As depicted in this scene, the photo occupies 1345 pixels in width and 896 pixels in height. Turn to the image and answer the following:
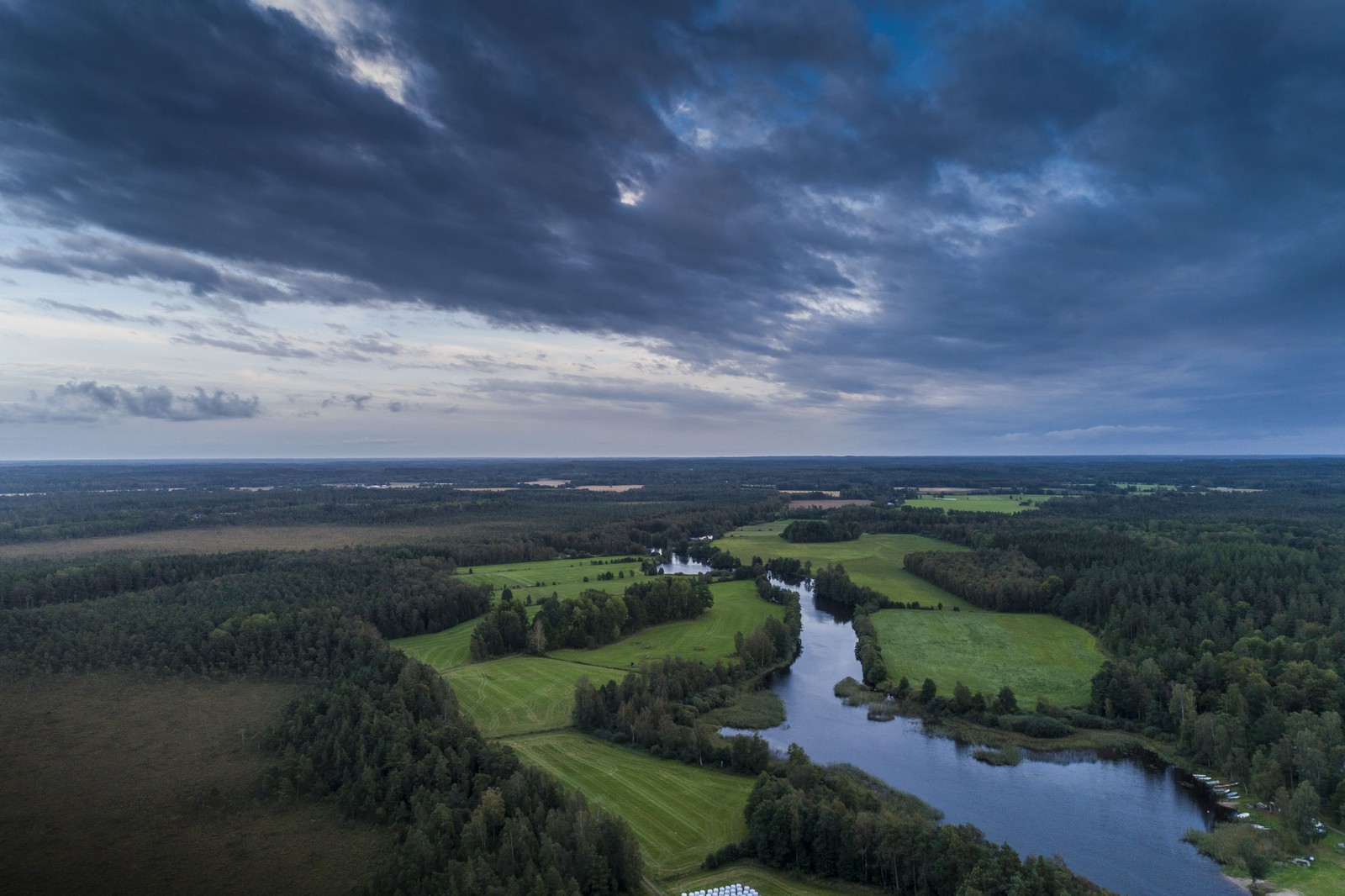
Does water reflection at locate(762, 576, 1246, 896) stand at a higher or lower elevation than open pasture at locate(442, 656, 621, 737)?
higher

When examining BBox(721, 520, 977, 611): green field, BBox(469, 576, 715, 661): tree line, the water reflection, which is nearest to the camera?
the water reflection

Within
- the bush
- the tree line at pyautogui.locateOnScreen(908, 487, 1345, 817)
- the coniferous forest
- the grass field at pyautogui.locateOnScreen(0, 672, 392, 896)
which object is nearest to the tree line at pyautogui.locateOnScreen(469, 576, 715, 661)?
the coniferous forest

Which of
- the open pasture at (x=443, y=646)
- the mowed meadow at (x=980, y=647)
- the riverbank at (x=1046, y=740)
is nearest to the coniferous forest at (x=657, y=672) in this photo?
the riverbank at (x=1046, y=740)

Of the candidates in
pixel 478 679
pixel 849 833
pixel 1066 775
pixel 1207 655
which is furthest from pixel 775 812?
pixel 1207 655

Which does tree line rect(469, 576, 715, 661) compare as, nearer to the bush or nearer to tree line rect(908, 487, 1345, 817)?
tree line rect(908, 487, 1345, 817)

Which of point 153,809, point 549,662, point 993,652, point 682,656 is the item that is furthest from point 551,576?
point 153,809

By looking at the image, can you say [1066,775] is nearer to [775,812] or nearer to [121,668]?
[775,812]
